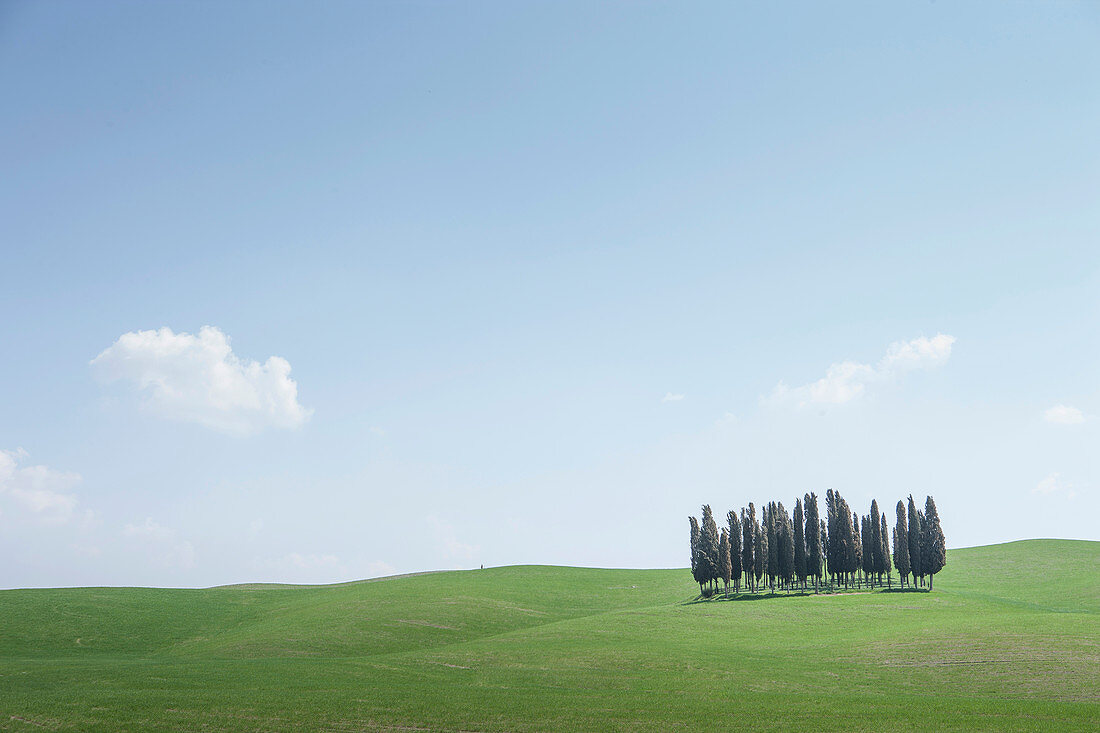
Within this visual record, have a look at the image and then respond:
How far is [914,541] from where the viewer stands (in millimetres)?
107312

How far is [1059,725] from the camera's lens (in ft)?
103

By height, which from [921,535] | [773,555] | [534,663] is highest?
[921,535]

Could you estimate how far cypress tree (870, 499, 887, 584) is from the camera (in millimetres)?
111562

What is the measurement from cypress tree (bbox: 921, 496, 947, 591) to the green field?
11.7m

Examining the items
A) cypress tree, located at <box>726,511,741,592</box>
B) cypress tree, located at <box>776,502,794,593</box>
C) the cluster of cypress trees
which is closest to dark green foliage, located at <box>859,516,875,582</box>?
the cluster of cypress trees

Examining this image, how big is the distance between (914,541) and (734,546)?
86.0ft

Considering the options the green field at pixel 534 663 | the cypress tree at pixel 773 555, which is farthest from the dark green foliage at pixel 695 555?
the green field at pixel 534 663

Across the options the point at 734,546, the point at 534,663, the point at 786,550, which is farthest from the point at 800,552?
the point at 534,663

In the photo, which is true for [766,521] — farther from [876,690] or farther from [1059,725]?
[1059,725]

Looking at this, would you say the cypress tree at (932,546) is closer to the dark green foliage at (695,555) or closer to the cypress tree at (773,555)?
the cypress tree at (773,555)

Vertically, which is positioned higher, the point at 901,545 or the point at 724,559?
the point at 901,545

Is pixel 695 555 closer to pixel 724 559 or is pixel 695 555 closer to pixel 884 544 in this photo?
pixel 724 559

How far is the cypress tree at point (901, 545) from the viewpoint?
107062 millimetres

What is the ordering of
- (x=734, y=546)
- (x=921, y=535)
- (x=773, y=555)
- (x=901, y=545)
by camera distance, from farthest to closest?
(x=773, y=555)
(x=734, y=546)
(x=901, y=545)
(x=921, y=535)
